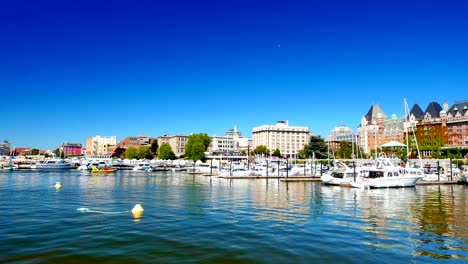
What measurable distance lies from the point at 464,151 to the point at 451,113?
2823 centimetres

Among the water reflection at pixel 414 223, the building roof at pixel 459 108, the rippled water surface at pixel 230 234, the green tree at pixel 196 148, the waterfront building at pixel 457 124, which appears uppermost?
the building roof at pixel 459 108

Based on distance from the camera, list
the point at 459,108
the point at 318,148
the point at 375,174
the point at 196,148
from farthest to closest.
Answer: the point at 459,108
the point at 318,148
the point at 196,148
the point at 375,174

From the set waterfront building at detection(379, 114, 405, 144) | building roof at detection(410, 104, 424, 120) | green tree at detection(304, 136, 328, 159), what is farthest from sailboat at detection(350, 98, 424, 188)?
waterfront building at detection(379, 114, 405, 144)

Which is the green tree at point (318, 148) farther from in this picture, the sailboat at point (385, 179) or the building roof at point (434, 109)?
the sailboat at point (385, 179)

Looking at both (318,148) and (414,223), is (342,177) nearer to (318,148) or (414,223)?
(414,223)

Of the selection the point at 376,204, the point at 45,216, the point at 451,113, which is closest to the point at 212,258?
the point at 45,216

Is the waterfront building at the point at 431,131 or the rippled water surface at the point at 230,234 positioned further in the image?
the waterfront building at the point at 431,131

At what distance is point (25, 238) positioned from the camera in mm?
19219

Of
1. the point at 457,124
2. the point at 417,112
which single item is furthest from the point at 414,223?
the point at 417,112

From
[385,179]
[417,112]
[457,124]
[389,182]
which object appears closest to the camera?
[385,179]

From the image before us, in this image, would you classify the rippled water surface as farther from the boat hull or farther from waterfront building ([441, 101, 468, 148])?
waterfront building ([441, 101, 468, 148])

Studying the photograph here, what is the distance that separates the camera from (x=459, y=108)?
151m

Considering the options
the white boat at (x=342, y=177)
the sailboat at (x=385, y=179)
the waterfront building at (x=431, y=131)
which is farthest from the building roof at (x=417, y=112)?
the sailboat at (x=385, y=179)

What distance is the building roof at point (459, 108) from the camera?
148 m
